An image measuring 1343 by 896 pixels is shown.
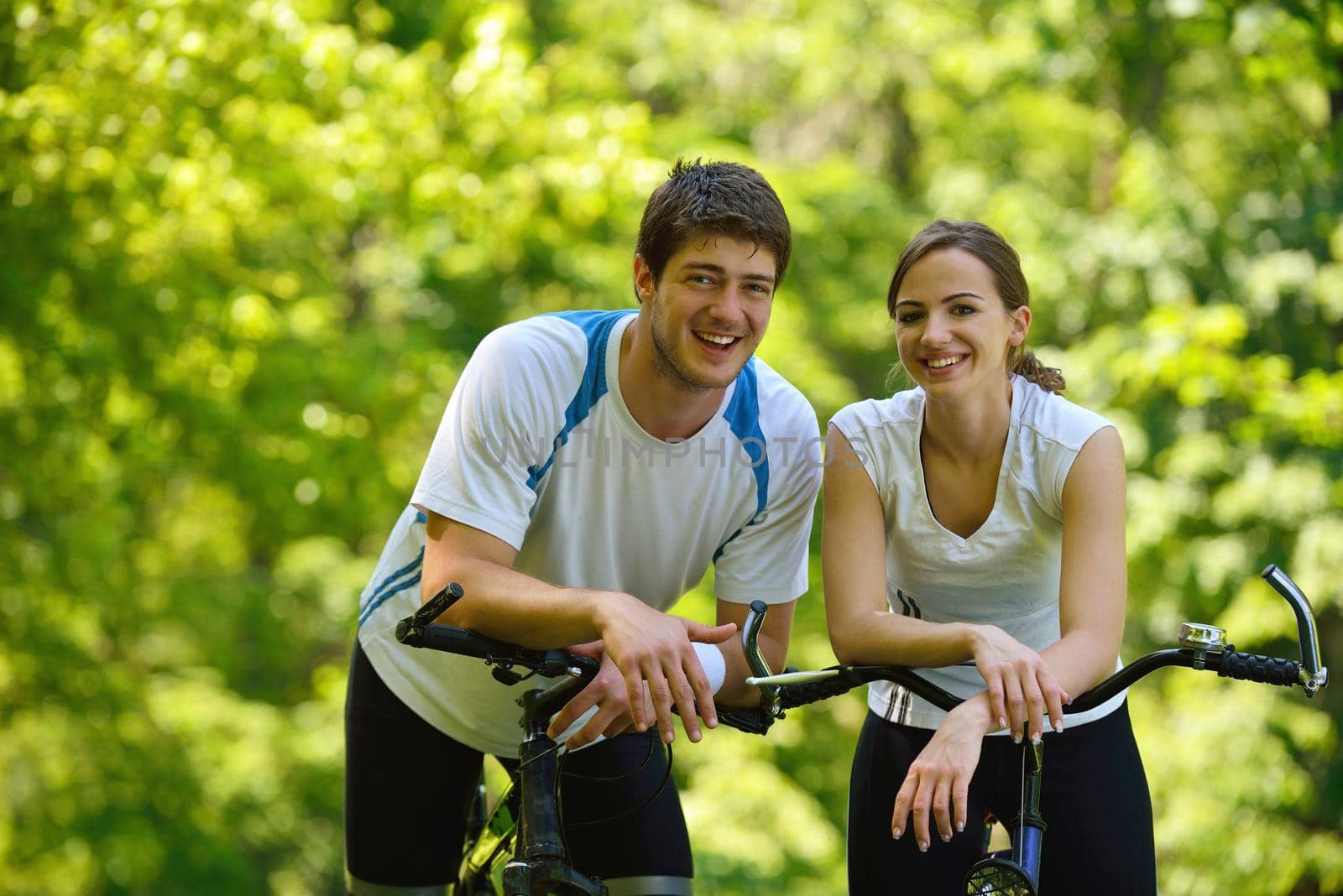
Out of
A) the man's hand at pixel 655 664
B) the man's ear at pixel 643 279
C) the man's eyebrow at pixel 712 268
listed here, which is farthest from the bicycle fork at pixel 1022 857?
the man's ear at pixel 643 279

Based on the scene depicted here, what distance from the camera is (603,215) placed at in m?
7.51

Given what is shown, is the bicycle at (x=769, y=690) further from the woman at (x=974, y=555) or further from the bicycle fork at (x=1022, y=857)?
the woman at (x=974, y=555)

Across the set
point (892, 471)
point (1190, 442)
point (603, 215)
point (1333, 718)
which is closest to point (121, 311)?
point (603, 215)

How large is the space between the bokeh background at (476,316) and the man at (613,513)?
3272 mm

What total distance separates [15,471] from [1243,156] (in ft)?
32.0

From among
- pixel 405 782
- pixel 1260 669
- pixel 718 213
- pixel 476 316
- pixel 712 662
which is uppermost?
pixel 476 316

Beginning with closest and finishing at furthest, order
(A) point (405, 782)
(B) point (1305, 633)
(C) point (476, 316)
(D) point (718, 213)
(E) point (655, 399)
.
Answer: (B) point (1305, 633)
(D) point (718, 213)
(E) point (655, 399)
(A) point (405, 782)
(C) point (476, 316)

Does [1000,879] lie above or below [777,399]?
below

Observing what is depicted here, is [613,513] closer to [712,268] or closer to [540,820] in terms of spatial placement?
[712,268]

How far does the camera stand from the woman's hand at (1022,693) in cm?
195

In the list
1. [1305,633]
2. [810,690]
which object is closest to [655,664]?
[810,690]

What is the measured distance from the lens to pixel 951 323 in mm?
2250

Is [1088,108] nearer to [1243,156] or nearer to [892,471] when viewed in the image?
[1243,156]

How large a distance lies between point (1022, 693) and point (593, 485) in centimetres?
81
